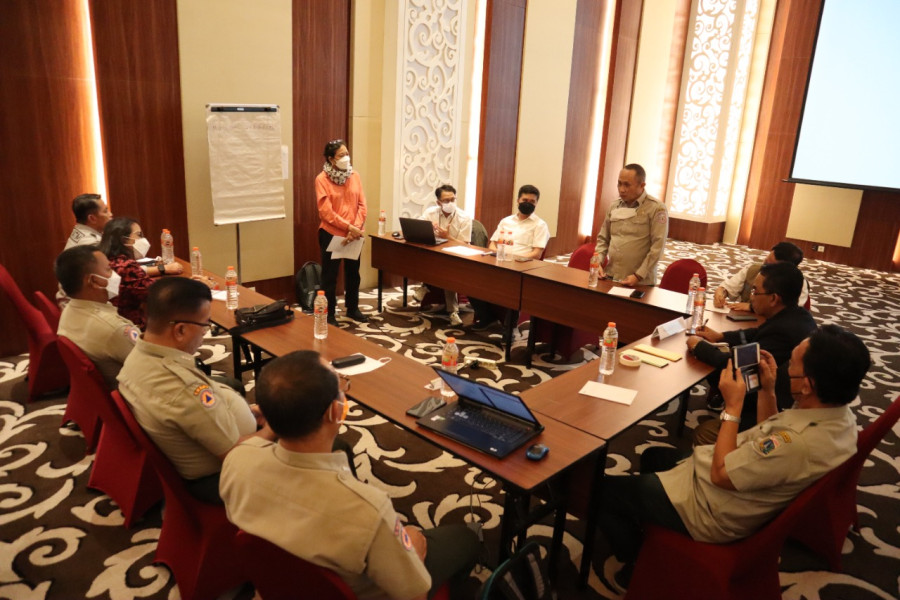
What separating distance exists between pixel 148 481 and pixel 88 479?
2.00 feet

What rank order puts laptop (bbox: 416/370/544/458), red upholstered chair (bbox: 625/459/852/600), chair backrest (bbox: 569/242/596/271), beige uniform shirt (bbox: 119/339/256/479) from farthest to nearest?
chair backrest (bbox: 569/242/596/271) < laptop (bbox: 416/370/544/458) < beige uniform shirt (bbox: 119/339/256/479) < red upholstered chair (bbox: 625/459/852/600)

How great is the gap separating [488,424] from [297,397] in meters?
1.02

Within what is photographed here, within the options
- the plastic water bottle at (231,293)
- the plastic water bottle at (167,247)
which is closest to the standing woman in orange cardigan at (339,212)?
the plastic water bottle at (167,247)

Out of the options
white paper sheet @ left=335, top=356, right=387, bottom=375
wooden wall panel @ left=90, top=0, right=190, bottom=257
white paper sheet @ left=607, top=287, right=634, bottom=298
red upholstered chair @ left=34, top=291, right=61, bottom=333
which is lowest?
red upholstered chair @ left=34, top=291, right=61, bottom=333

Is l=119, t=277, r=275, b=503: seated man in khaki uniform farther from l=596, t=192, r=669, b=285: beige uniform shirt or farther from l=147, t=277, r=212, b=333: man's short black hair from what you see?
l=596, t=192, r=669, b=285: beige uniform shirt

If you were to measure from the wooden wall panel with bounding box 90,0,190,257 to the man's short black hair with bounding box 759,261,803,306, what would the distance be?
14.6 ft

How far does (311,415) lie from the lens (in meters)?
1.56

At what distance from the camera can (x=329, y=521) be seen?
1.47m

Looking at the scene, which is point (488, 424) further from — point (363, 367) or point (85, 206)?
point (85, 206)

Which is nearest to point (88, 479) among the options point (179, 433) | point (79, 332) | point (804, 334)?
point (79, 332)

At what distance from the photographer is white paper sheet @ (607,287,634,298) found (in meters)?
4.17

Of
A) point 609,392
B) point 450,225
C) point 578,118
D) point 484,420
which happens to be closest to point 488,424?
point 484,420

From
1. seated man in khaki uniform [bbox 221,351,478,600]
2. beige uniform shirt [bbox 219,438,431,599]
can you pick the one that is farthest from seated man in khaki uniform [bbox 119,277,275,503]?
beige uniform shirt [bbox 219,438,431,599]

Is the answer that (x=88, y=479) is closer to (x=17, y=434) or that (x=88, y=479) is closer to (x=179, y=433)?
(x=17, y=434)
